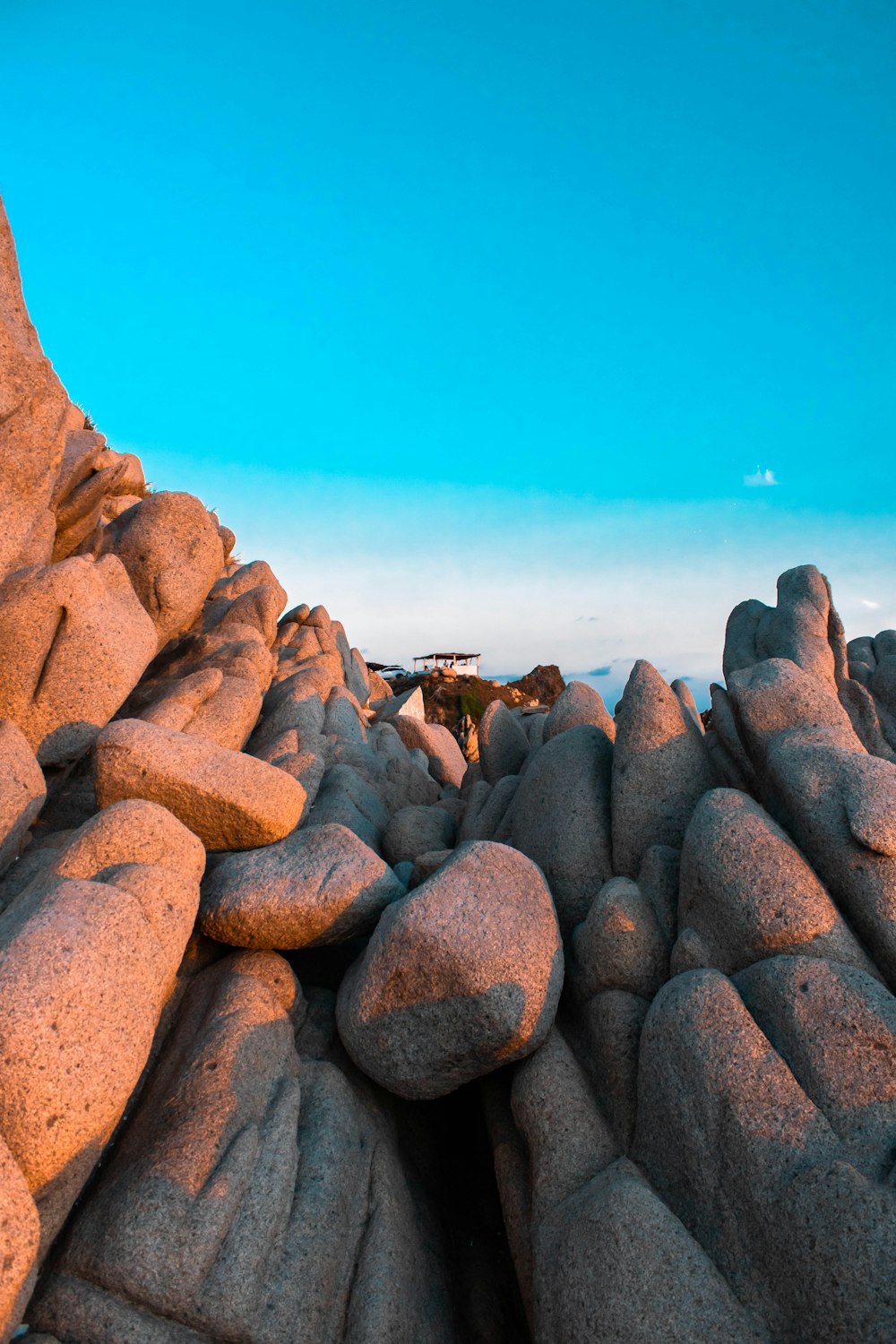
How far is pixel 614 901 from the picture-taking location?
9.62m

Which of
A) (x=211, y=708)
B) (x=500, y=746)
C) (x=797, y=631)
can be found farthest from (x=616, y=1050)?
(x=797, y=631)

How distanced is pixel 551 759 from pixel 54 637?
24.8 feet

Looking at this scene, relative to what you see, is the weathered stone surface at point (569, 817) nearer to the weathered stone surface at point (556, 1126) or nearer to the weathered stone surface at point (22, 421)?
the weathered stone surface at point (556, 1126)

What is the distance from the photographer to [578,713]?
47.0 feet

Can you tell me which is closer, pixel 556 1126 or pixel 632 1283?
pixel 632 1283

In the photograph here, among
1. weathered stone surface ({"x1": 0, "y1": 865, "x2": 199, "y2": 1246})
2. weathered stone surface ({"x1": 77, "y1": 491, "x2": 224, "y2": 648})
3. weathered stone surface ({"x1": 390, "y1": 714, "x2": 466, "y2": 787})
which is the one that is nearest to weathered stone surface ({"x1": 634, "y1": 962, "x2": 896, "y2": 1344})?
weathered stone surface ({"x1": 0, "y1": 865, "x2": 199, "y2": 1246})

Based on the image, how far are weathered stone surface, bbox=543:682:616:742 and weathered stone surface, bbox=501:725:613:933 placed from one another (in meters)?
Answer: 0.77

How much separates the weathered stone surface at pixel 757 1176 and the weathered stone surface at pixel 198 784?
17.5ft

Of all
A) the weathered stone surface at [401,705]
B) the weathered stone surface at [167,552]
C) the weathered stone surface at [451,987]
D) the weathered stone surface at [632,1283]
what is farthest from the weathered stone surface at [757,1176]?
the weathered stone surface at [401,705]

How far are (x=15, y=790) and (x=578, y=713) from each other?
8.55 metres

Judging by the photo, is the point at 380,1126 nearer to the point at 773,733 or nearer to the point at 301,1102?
the point at 301,1102

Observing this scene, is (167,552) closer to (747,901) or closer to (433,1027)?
(433,1027)

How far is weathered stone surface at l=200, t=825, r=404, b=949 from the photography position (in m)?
9.58

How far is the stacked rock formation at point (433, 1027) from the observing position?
6.43 m
